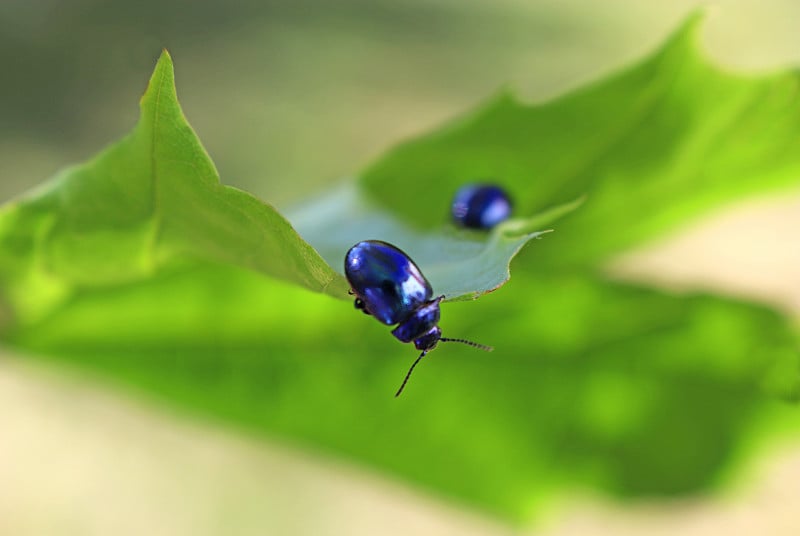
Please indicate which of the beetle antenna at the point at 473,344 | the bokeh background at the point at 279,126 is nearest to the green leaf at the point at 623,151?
the beetle antenna at the point at 473,344

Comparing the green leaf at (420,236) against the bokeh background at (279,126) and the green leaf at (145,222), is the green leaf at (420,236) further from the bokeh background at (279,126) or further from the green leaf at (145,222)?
the bokeh background at (279,126)

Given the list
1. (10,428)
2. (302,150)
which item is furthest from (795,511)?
(10,428)

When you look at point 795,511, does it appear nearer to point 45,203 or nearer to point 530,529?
point 530,529

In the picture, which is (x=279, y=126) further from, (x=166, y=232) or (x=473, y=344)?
(x=166, y=232)

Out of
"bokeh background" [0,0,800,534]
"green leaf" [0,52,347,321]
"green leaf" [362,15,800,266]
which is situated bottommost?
"green leaf" [0,52,347,321]

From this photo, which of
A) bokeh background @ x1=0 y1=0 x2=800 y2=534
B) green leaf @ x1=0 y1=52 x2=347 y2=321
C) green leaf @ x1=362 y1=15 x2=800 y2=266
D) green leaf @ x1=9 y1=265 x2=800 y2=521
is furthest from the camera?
bokeh background @ x1=0 y1=0 x2=800 y2=534

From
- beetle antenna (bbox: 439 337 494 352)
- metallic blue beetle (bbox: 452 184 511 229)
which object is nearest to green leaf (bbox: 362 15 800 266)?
metallic blue beetle (bbox: 452 184 511 229)

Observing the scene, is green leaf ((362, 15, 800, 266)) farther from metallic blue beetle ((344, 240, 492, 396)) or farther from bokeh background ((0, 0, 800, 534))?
bokeh background ((0, 0, 800, 534))
